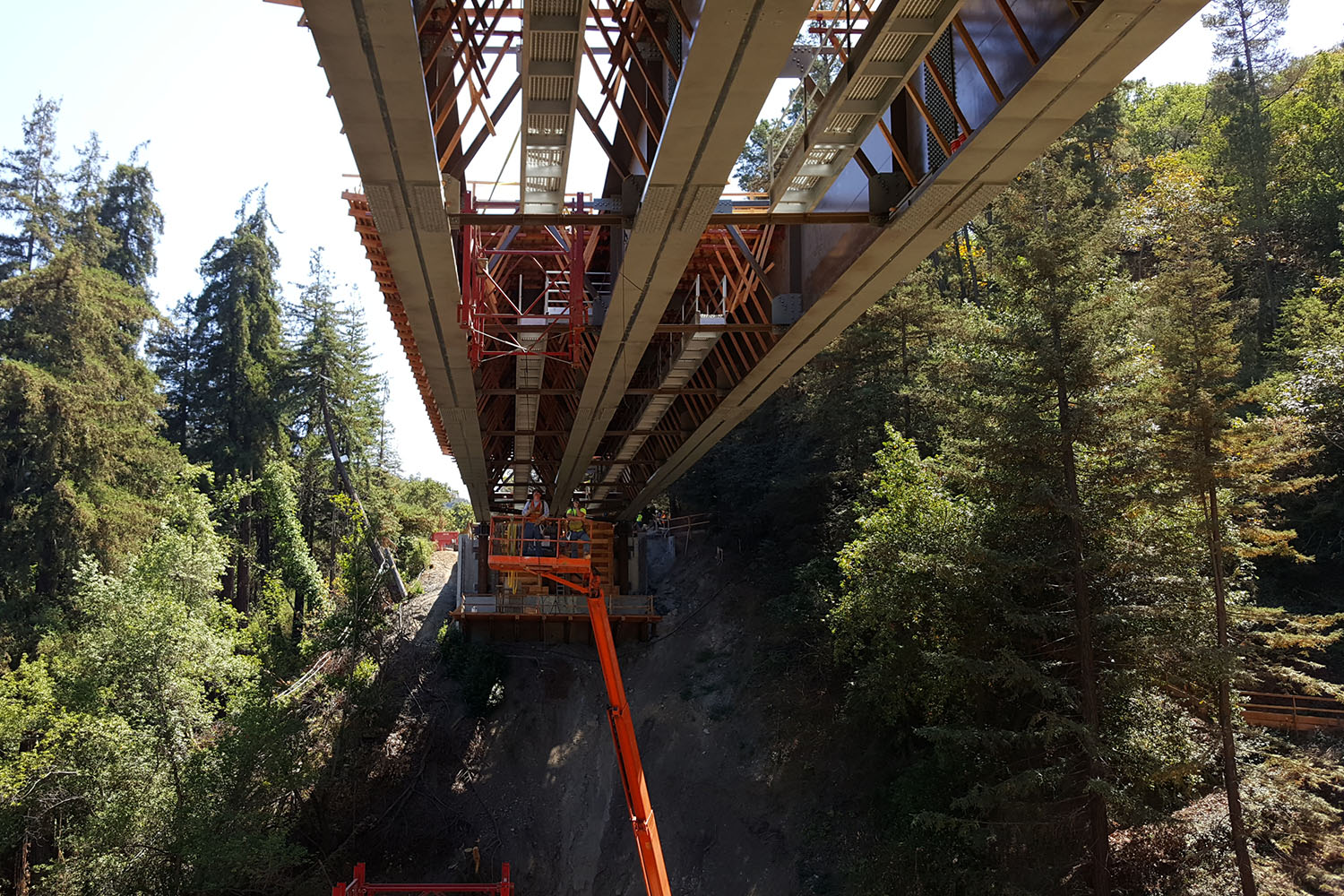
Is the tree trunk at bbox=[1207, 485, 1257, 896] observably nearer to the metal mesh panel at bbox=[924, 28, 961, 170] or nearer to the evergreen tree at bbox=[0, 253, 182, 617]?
the metal mesh panel at bbox=[924, 28, 961, 170]

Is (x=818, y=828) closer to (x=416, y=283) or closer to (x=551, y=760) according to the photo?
(x=551, y=760)

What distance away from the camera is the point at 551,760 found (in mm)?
27812

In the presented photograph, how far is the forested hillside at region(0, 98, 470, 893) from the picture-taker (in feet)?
69.2

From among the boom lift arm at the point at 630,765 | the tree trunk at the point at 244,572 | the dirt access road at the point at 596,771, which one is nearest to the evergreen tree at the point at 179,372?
the tree trunk at the point at 244,572

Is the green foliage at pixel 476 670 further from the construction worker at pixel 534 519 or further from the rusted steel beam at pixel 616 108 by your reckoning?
the rusted steel beam at pixel 616 108

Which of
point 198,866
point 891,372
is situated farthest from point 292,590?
point 891,372

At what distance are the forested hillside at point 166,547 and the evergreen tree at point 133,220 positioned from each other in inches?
4.8

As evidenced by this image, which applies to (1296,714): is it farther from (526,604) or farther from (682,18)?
(526,604)

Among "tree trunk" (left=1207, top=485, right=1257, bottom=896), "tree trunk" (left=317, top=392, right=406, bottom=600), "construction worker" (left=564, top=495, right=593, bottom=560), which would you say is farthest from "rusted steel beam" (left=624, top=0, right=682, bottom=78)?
"tree trunk" (left=317, top=392, right=406, bottom=600)

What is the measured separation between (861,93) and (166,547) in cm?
2744

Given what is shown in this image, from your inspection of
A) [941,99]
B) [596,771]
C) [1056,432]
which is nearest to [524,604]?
[596,771]

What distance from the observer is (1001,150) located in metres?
6.96

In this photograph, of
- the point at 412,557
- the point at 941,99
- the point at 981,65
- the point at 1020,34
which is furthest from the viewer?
the point at 412,557

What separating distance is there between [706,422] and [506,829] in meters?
15.8
